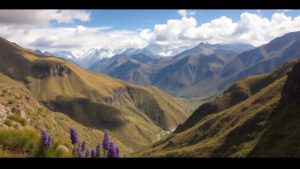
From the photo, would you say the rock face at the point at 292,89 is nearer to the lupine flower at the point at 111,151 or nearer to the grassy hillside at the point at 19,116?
the grassy hillside at the point at 19,116

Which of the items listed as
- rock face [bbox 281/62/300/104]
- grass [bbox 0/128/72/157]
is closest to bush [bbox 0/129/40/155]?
grass [bbox 0/128/72/157]

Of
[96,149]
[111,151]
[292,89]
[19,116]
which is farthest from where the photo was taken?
[292,89]

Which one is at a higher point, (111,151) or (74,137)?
(111,151)

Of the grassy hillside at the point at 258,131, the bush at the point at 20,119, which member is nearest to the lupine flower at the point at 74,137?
the bush at the point at 20,119

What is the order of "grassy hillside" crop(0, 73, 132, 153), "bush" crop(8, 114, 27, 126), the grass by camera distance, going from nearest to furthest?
1. the grass
2. "bush" crop(8, 114, 27, 126)
3. "grassy hillside" crop(0, 73, 132, 153)

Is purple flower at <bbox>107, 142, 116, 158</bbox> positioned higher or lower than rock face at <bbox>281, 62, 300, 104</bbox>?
higher

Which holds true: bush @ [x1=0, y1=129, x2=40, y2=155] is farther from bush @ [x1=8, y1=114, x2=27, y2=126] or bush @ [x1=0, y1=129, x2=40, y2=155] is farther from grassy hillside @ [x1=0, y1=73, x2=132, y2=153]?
bush @ [x1=8, y1=114, x2=27, y2=126]

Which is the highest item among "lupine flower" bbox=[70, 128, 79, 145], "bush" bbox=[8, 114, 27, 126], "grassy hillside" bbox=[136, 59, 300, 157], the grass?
"lupine flower" bbox=[70, 128, 79, 145]

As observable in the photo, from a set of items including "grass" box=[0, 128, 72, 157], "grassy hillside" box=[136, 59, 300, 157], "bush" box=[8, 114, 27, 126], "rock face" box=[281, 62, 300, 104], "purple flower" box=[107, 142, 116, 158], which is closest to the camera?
"purple flower" box=[107, 142, 116, 158]

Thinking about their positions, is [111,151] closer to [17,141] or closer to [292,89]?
[17,141]

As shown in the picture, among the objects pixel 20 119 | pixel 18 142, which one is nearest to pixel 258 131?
pixel 20 119

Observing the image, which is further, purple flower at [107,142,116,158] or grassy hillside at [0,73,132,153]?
grassy hillside at [0,73,132,153]
